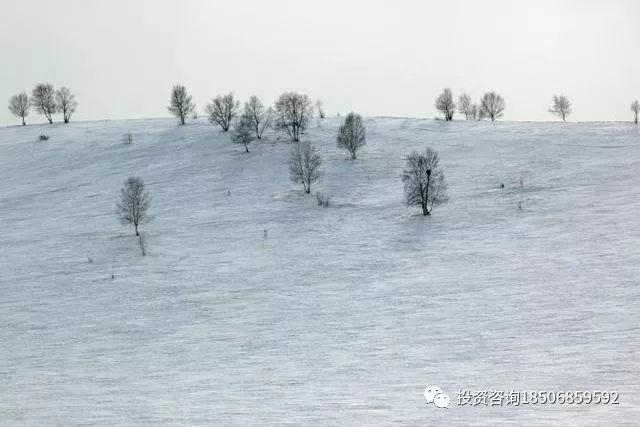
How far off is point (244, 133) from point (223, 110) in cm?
982

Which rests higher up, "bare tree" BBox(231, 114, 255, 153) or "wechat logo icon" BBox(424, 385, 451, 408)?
"bare tree" BBox(231, 114, 255, 153)

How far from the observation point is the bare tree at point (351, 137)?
191 ft

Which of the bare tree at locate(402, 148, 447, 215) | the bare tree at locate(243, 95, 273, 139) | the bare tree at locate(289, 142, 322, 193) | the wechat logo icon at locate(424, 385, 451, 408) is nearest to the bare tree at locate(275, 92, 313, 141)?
the bare tree at locate(243, 95, 273, 139)

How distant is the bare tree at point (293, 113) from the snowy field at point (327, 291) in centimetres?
699

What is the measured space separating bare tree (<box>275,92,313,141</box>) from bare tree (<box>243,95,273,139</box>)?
140cm

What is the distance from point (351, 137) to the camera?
2306 inches

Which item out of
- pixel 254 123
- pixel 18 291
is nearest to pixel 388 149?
pixel 254 123

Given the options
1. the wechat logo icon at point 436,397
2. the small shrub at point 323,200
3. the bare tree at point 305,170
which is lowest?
the wechat logo icon at point 436,397

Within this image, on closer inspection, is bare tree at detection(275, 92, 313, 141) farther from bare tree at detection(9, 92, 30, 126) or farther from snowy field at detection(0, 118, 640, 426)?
bare tree at detection(9, 92, 30, 126)

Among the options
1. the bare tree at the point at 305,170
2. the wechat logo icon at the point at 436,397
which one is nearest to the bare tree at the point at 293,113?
the bare tree at the point at 305,170

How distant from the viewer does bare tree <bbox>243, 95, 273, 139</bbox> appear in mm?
67000

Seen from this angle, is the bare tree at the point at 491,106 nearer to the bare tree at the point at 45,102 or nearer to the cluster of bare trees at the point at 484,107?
the cluster of bare trees at the point at 484,107

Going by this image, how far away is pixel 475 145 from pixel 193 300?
37523 millimetres

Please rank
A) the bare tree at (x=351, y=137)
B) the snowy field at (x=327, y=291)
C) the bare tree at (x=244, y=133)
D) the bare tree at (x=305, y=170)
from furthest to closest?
1. the bare tree at (x=244, y=133)
2. the bare tree at (x=351, y=137)
3. the bare tree at (x=305, y=170)
4. the snowy field at (x=327, y=291)
